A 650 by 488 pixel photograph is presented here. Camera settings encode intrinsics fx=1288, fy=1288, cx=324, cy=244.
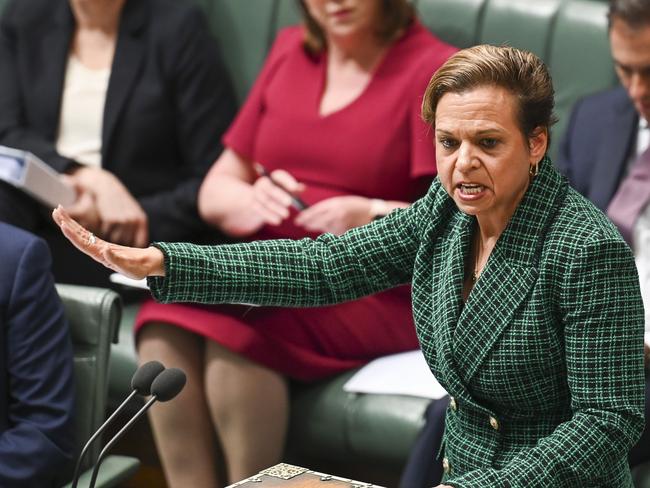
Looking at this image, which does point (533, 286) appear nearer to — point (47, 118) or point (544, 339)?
point (544, 339)

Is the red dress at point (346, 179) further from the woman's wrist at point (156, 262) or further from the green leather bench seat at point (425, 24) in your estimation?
the woman's wrist at point (156, 262)

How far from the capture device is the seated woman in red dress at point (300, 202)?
2.69 m

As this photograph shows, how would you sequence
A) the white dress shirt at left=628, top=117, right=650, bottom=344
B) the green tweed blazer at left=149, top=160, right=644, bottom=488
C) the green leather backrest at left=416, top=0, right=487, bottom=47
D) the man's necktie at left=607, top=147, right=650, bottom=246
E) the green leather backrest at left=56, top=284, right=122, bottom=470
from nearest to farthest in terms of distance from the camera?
1. the green tweed blazer at left=149, top=160, right=644, bottom=488
2. the green leather backrest at left=56, top=284, right=122, bottom=470
3. the white dress shirt at left=628, top=117, right=650, bottom=344
4. the man's necktie at left=607, top=147, right=650, bottom=246
5. the green leather backrest at left=416, top=0, right=487, bottom=47

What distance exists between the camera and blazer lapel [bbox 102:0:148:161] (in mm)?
3283

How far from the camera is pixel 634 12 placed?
Answer: 2455 millimetres

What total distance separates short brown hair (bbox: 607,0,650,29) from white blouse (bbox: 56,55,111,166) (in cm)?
141

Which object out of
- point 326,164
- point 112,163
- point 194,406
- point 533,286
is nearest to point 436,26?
point 326,164

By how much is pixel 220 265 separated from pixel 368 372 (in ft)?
3.57

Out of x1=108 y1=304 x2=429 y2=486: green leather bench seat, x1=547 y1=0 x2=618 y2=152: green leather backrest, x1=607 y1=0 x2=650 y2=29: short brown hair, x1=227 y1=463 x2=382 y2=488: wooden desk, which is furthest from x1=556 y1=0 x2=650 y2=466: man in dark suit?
x1=227 y1=463 x2=382 y2=488: wooden desk

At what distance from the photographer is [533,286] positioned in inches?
64.3

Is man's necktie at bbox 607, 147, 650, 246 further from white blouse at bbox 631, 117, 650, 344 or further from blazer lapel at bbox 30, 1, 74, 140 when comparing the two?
blazer lapel at bbox 30, 1, 74, 140

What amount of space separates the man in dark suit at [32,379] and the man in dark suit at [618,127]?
108 cm

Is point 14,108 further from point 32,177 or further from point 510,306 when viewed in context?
point 510,306

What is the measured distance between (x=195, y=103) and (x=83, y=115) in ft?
0.97
